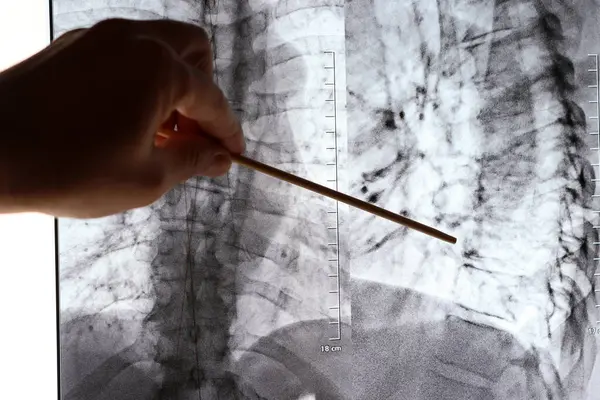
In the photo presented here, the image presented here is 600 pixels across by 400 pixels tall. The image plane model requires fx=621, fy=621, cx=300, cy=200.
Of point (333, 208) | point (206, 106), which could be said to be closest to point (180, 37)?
point (206, 106)

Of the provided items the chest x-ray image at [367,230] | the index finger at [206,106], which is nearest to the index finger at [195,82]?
the index finger at [206,106]

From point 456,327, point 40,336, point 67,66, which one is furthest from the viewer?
point 456,327

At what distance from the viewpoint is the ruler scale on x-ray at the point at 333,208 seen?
4.28 ft

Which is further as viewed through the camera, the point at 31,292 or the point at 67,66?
the point at 31,292

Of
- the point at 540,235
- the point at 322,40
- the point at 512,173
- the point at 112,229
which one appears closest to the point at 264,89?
the point at 322,40

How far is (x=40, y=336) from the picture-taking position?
4.06 ft

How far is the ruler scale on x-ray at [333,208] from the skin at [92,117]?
25.6 inches

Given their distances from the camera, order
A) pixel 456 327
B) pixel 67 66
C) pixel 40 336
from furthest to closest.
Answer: pixel 456 327 → pixel 40 336 → pixel 67 66

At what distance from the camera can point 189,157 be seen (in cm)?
70

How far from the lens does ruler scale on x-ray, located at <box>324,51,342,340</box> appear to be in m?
1.30

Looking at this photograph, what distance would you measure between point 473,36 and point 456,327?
636mm

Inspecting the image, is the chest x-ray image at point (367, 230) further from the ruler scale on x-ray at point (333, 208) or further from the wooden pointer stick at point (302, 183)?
the wooden pointer stick at point (302, 183)

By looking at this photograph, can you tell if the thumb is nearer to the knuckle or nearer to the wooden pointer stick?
the wooden pointer stick

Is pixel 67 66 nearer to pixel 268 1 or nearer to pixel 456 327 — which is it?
pixel 268 1
